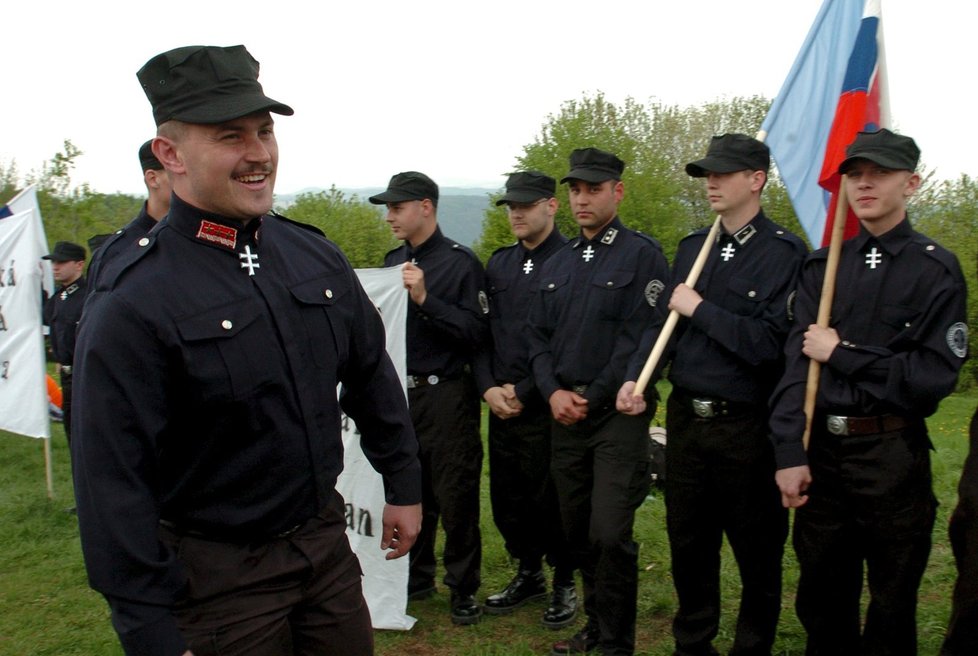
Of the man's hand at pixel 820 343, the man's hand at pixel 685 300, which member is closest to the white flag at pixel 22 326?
the man's hand at pixel 685 300

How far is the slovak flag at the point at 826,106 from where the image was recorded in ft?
13.7

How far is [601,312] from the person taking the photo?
471 cm

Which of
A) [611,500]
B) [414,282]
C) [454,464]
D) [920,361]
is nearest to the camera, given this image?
[920,361]

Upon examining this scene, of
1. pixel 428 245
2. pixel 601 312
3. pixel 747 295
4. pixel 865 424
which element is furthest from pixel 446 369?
pixel 865 424

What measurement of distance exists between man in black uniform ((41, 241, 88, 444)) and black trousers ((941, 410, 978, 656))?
5.84 m

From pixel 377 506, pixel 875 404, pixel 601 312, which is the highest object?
pixel 601 312

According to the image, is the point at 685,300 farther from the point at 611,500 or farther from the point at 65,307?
the point at 65,307

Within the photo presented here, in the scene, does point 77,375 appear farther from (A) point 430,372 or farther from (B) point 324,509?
(A) point 430,372

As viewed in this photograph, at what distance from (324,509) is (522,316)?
9.42ft

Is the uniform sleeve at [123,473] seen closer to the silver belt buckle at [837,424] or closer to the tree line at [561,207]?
the silver belt buckle at [837,424]

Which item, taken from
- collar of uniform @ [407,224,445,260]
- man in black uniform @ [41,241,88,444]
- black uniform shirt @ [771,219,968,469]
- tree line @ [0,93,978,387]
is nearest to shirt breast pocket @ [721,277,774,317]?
black uniform shirt @ [771,219,968,469]

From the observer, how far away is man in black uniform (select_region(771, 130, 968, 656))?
140 inches

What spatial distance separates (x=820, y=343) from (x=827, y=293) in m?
0.23

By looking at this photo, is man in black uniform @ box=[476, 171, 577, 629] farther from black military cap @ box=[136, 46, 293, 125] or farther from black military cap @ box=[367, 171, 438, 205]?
black military cap @ box=[136, 46, 293, 125]
